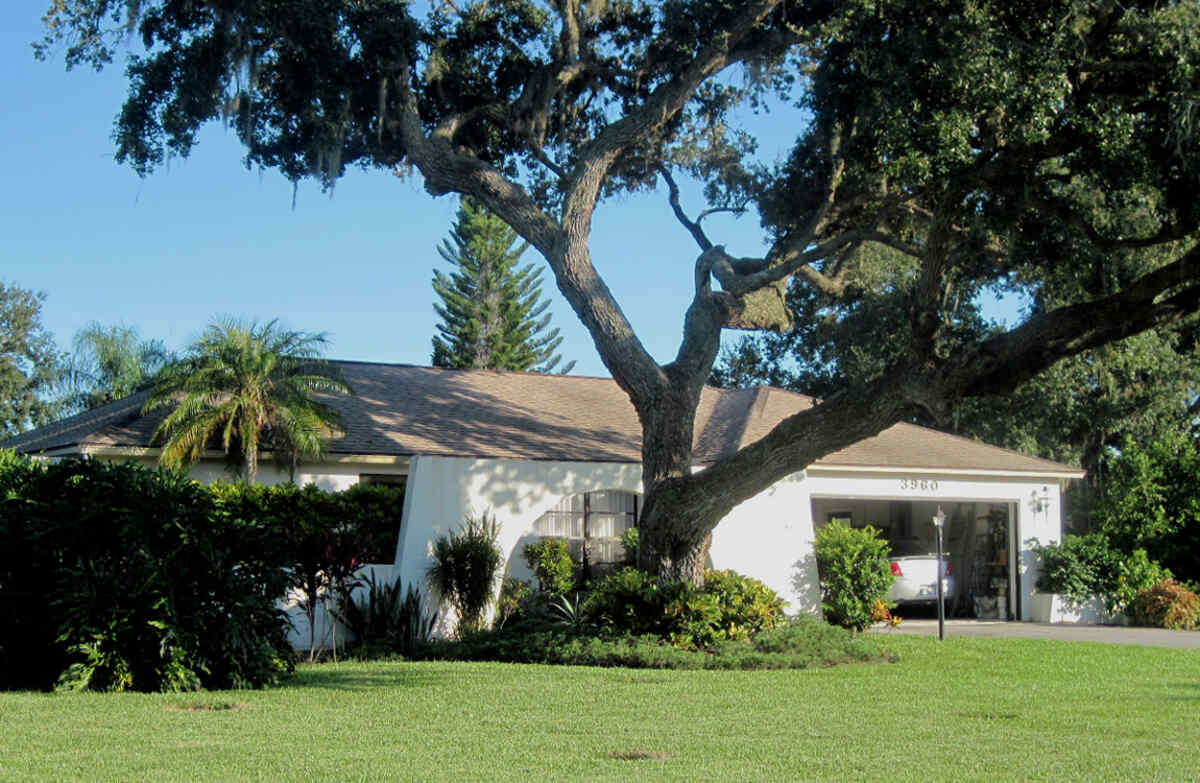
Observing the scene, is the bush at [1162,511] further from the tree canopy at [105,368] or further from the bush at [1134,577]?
the tree canopy at [105,368]

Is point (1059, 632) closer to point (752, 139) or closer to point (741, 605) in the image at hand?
point (741, 605)

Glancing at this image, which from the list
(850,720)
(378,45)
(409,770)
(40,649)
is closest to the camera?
(409,770)

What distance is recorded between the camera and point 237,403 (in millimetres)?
18250

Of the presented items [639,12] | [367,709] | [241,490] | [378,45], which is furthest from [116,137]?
[367,709]

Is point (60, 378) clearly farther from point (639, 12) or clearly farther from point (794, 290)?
point (639, 12)

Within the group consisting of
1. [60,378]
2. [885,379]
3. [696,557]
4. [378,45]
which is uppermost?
[378,45]

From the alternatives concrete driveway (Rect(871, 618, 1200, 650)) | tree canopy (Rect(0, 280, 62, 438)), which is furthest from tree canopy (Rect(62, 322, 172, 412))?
concrete driveway (Rect(871, 618, 1200, 650))

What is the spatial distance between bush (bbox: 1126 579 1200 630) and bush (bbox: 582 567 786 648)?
30.3 feet

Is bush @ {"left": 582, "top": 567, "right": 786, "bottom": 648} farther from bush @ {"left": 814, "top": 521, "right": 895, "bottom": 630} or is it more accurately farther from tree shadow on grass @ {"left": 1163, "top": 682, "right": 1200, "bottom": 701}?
tree shadow on grass @ {"left": 1163, "top": 682, "right": 1200, "bottom": 701}

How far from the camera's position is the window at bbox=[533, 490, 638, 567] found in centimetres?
2078

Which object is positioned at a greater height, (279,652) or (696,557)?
(696,557)

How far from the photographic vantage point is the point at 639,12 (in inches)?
761

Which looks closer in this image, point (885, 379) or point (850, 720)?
point (850, 720)

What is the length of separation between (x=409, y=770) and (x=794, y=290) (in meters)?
31.0
